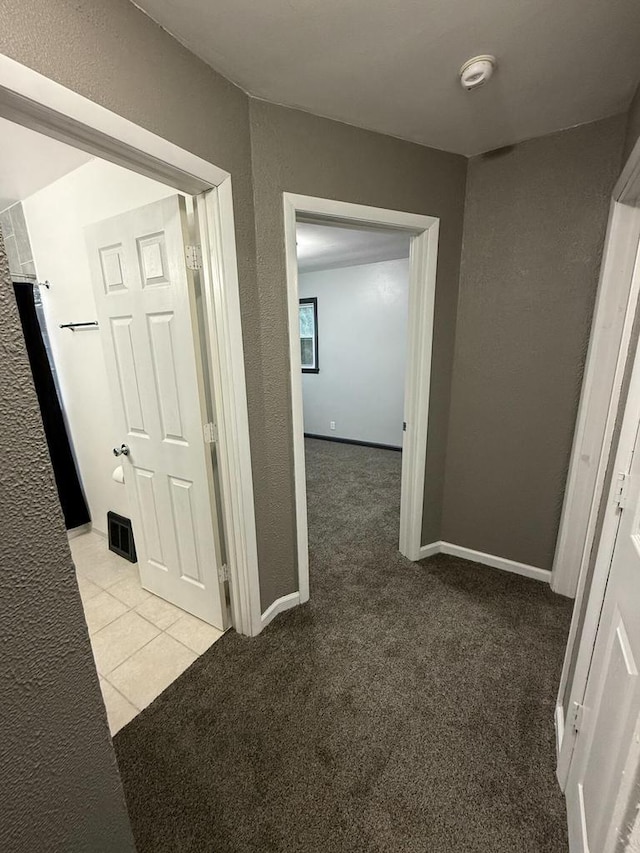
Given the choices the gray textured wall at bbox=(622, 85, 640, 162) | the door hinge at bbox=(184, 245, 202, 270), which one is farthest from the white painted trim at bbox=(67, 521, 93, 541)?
the gray textured wall at bbox=(622, 85, 640, 162)

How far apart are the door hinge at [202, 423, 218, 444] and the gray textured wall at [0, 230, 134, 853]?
3.73ft

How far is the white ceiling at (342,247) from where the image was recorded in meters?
3.17

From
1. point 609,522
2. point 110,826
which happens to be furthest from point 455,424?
point 110,826

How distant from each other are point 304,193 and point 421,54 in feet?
1.96

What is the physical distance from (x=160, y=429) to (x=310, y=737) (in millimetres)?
1452

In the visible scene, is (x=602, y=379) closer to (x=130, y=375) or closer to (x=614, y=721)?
(x=614, y=721)

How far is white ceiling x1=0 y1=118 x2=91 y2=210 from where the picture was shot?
63.7 inches

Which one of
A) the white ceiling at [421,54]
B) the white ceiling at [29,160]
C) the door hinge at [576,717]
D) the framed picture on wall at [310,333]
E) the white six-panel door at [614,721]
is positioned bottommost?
the door hinge at [576,717]

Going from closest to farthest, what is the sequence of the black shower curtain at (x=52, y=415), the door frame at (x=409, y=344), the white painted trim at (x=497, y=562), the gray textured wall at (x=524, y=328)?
the door frame at (x=409, y=344)
the gray textured wall at (x=524, y=328)
the white painted trim at (x=497, y=562)
the black shower curtain at (x=52, y=415)

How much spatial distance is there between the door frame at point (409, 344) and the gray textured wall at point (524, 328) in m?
0.26

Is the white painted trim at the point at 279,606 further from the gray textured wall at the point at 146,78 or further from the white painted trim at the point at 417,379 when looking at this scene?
the gray textured wall at the point at 146,78

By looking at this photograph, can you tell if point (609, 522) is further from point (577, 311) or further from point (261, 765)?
point (261, 765)

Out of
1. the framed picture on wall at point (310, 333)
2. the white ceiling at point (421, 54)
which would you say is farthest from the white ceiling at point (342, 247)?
the white ceiling at point (421, 54)

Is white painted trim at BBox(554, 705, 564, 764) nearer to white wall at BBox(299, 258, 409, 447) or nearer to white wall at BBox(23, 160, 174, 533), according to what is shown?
white wall at BBox(23, 160, 174, 533)
